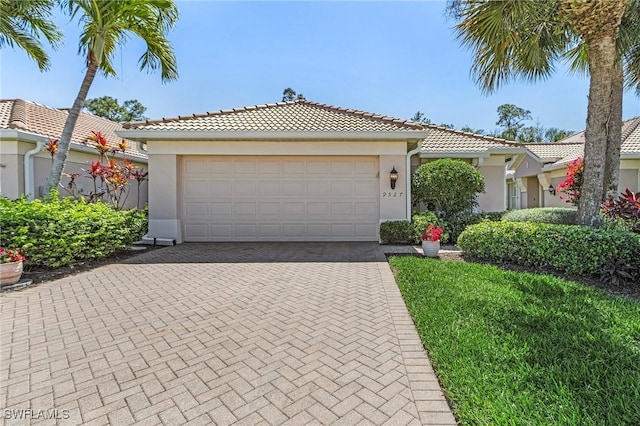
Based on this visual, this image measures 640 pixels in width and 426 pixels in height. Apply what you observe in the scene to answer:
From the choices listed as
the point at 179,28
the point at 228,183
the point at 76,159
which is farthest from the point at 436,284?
the point at 76,159

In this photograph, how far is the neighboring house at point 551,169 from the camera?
39.8 feet

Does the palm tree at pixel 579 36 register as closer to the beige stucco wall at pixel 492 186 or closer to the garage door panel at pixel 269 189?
the beige stucco wall at pixel 492 186

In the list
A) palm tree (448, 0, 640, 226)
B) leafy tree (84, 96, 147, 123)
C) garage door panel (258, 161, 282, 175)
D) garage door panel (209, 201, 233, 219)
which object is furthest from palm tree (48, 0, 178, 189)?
leafy tree (84, 96, 147, 123)

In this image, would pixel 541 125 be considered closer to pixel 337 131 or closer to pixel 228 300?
pixel 337 131

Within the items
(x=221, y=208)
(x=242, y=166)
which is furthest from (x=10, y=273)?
(x=242, y=166)

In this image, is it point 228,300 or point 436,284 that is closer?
point 228,300

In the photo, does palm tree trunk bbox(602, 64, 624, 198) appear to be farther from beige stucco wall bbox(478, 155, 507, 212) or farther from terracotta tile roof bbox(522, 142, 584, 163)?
terracotta tile roof bbox(522, 142, 584, 163)

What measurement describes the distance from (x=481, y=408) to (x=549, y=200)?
1914cm

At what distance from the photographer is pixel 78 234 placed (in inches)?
264

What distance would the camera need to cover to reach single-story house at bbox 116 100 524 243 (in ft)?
31.7

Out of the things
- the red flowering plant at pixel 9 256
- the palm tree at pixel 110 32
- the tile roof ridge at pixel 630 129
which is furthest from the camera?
the tile roof ridge at pixel 630 129

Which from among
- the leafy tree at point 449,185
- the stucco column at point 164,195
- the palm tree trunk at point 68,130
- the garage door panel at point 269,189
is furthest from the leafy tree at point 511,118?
the palm tree trunk at point 68,130

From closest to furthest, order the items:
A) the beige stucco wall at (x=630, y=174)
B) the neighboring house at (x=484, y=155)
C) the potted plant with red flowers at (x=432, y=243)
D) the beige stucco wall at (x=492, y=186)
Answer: the potted plant with red flowers at (x=432, y=243) → the neighboring house at (x=484, y=155) → the beige stucco wall at (x=630, y=174) → the beige stucco wall at (x=492, y=186)

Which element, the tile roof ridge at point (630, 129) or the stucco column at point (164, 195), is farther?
the tile roof ridge at point (630, 129)
